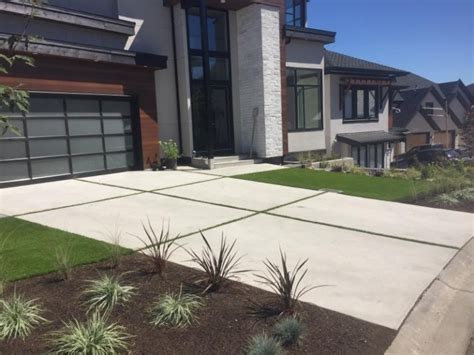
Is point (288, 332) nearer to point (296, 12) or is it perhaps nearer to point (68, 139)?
point (68, 139)

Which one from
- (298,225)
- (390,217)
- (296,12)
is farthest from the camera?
(296,12)

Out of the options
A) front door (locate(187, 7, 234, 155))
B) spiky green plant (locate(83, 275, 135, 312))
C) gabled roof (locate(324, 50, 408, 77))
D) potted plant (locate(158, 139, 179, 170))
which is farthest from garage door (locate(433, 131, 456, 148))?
spiky green plant (locate(83, 275, 135, 312))

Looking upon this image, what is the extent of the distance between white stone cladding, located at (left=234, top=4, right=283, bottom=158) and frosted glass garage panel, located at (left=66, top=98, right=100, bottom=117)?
5.95m

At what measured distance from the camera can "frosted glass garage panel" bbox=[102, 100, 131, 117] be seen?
1273 cm

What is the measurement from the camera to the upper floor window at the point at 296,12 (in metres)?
22.0

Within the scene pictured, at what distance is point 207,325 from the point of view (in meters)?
3.43

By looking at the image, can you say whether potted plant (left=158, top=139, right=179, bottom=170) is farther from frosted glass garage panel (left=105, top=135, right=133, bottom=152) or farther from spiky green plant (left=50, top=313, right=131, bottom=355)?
spiky green plant (left=50, top=313, right=131, bottom=355)

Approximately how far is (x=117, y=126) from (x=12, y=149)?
334 centimetres

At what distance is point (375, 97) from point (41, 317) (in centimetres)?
2402

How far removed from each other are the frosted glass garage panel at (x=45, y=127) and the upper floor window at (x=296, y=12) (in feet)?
48.4

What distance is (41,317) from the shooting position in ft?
11.3

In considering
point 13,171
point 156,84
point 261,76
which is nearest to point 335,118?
point 261,76

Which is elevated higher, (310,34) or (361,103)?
(310,34)

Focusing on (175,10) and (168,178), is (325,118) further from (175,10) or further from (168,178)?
(168,178)
